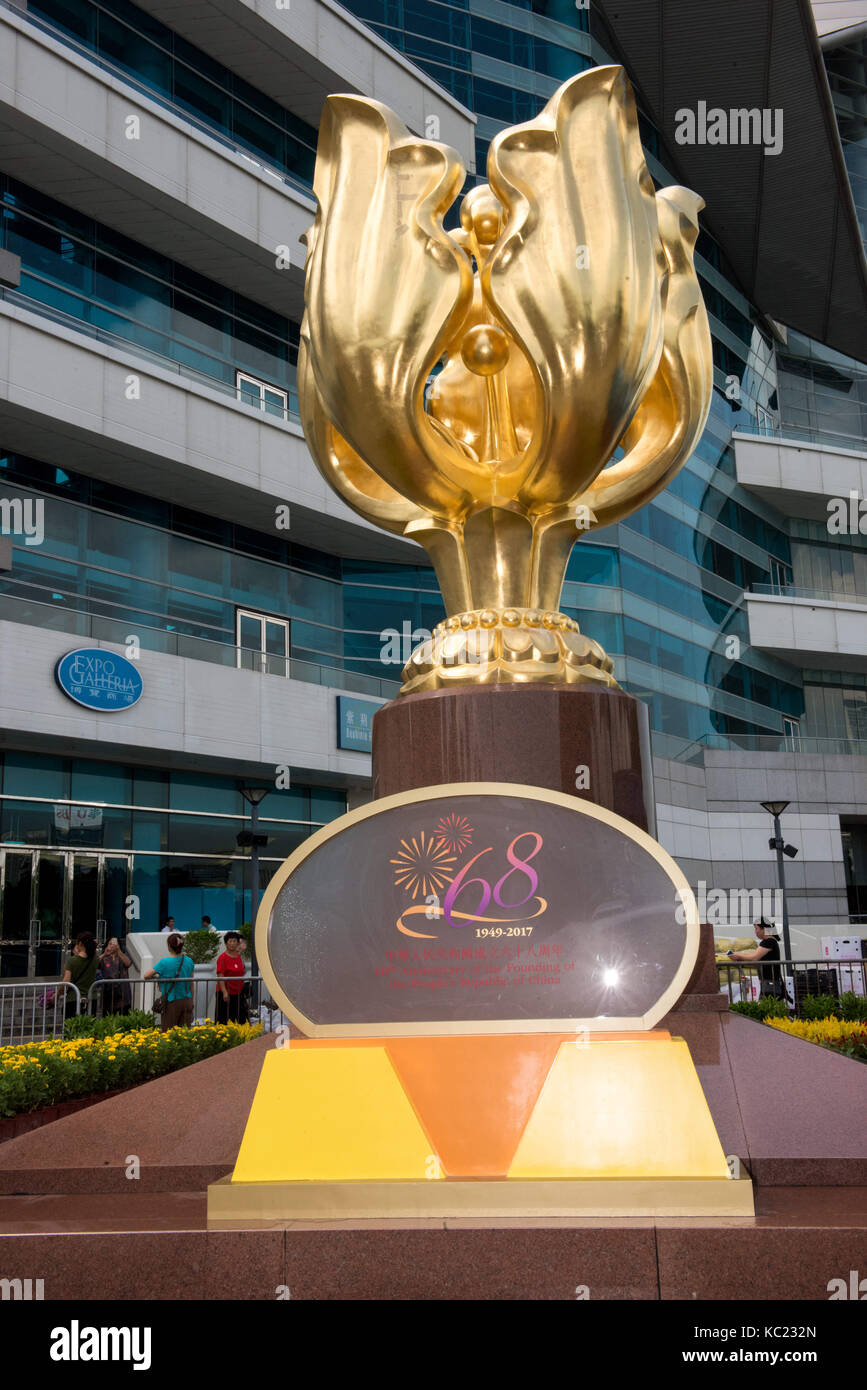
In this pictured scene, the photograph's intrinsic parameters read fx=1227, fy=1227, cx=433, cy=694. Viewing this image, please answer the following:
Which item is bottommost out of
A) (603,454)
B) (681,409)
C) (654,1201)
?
(654,1201)

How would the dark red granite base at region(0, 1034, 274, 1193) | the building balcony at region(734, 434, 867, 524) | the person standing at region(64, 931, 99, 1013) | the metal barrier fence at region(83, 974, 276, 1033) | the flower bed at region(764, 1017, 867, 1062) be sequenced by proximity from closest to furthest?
the dark red granite base at region(0, 1034, 274, 1193) < the flower bed at region(764, 1017, 867, 1062) < the person standing at region(64, 931, 99, 1013) < the metal barrier fence at region(83, 974, 276, 1033) < the building balcony at region(734, 434, 867, 524)

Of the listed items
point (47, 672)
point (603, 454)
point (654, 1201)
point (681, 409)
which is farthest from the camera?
point (47, 672)

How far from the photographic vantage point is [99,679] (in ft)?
61.2

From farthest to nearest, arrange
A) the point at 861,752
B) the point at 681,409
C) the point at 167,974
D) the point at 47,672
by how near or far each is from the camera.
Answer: the point at 861,752, the point at 47,672, the point at 167,974, the point at 681,409

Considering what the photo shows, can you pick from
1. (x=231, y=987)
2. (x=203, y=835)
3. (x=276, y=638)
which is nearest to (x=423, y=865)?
(x=231, y=987)

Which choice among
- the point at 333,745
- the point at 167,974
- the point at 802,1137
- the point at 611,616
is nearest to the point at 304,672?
the point at 333,745

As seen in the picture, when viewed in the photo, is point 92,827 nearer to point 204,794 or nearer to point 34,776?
point 34,776

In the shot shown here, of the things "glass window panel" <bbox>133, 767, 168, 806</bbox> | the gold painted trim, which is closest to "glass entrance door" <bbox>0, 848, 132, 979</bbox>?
"glass window panel" <bbox>133, 767, 168, 806</bbox>

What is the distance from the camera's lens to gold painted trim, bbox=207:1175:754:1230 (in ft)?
10.9

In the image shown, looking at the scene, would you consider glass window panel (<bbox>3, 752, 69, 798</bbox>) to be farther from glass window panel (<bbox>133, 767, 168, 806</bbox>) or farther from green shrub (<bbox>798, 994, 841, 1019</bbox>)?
green shrub (<bbox>798, 994, 841, 1019</bbox>)

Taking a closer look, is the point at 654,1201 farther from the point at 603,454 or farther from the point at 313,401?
the point at 313,401

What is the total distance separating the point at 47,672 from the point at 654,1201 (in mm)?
16012

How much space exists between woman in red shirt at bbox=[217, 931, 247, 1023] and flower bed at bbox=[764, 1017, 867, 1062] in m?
5.56

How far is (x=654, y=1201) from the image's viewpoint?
335cm
